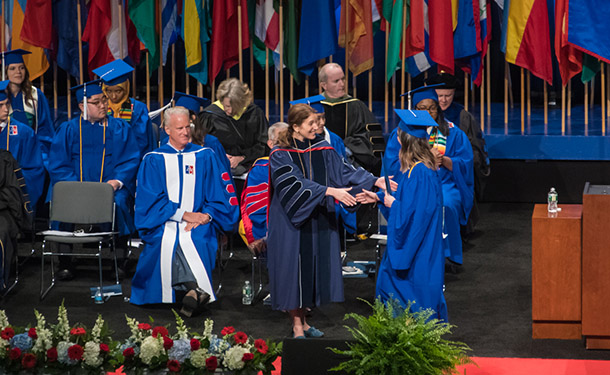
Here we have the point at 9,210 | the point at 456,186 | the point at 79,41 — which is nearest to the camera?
the point at 9,210

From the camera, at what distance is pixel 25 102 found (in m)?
9.61

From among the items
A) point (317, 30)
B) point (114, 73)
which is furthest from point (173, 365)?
point (317, 30)

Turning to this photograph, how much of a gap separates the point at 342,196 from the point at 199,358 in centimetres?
188

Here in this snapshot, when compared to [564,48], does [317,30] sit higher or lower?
higher

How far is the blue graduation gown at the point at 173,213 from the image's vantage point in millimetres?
7840

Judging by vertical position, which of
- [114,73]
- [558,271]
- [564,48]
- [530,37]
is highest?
[530,37]

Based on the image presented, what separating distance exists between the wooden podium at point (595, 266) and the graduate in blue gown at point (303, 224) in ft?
4.47

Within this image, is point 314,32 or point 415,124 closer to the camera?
point 415,124

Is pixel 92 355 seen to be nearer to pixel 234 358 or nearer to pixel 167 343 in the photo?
pixel 167 343

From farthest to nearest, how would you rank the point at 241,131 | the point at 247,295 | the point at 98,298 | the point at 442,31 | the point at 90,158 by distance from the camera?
the point at 442,31, the point at 241,131, the point at 90,158, the point at 98,298, the point at 247,295

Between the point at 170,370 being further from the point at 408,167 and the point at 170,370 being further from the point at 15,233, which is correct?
the point at 15,233

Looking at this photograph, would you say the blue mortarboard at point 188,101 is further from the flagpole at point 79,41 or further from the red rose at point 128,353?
the red rose at point 128,353

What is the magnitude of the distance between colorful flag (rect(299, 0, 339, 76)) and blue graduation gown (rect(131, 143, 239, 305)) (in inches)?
140

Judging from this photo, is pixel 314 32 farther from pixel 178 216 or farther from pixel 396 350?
pixel 396 350
